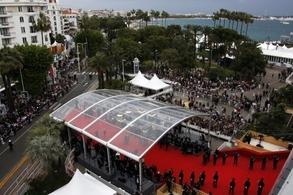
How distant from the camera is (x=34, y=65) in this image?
39938 millimetres

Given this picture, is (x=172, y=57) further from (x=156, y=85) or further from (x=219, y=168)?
(x=219, y=168)

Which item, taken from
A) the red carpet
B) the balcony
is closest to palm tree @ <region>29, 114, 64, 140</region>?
the red carpet

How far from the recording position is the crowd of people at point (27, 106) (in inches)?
1238

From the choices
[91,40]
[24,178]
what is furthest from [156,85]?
[91,40]

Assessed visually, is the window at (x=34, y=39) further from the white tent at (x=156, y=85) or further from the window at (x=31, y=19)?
the white tent at (x=156, y=85)

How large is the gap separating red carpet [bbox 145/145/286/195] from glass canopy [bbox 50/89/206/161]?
417 centimetres

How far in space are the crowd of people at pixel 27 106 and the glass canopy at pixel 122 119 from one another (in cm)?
759

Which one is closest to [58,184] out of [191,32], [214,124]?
[214,124]

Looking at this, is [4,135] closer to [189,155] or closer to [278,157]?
[189,155]

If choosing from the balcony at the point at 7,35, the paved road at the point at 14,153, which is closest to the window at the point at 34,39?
the balcony at the point at 7,35

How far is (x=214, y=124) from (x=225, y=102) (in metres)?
9.02

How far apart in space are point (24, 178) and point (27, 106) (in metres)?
16.5

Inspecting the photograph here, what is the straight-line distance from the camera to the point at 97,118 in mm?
24422

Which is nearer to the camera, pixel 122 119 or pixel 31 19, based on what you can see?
pixel 122 119
